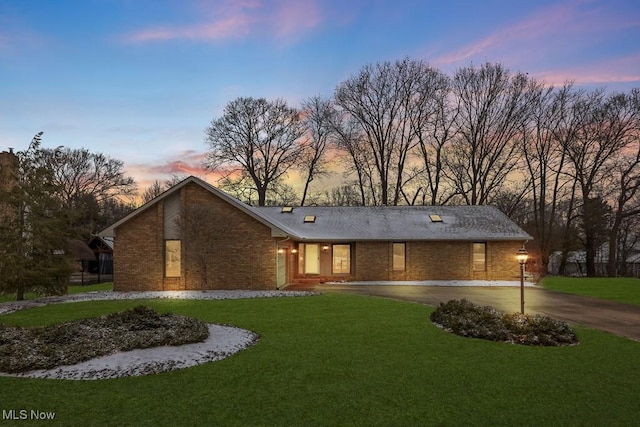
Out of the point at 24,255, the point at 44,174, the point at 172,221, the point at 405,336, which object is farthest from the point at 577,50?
the point at 24,255

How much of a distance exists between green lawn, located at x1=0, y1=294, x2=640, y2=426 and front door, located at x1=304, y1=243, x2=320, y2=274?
1790cm

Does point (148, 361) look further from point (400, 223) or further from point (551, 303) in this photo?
point (400, 223)

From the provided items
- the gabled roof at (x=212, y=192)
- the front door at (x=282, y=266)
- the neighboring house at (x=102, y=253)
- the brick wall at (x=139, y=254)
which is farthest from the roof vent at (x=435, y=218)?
the neighboring house at (x=102, y=253)

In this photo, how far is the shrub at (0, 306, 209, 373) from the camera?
754 centimetres

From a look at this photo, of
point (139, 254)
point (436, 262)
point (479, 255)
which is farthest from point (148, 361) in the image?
point (479, 255)

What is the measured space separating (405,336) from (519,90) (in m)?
33.1

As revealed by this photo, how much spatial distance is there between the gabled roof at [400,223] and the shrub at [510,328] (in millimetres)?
14638

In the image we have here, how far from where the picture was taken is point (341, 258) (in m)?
28.0

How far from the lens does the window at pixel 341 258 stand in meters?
28.0

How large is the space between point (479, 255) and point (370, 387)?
22.3 metres

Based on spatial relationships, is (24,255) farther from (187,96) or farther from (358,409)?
(358,409)

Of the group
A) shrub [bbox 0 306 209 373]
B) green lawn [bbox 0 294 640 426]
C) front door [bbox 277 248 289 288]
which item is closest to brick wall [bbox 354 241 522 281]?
front door [bbox 277 248 289 288]

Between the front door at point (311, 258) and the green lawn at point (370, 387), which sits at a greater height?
the front door at point (311, 258)

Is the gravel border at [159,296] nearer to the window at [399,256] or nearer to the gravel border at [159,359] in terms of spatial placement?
the gravel border at [159,359]
